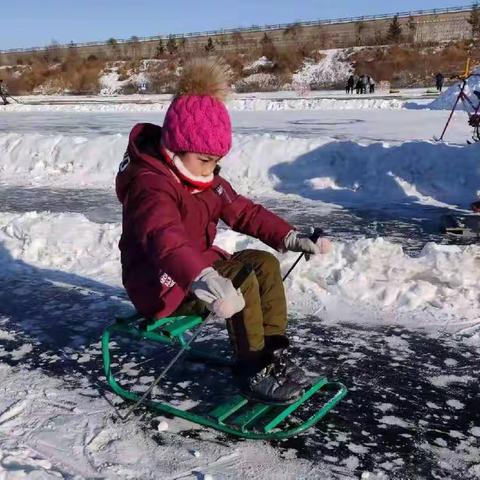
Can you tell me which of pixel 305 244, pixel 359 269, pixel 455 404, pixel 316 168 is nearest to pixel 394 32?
pixel 316 168

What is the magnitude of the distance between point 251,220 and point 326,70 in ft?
153

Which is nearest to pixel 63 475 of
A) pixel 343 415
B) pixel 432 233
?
pixel 343 415

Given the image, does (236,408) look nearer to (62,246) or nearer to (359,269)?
(359,269)

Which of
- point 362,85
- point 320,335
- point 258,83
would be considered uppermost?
point 320,335

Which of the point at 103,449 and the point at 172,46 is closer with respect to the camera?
the point at 103,449

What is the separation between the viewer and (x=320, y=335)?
3.95 metres

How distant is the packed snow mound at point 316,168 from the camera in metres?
8.40

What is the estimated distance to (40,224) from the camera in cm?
581

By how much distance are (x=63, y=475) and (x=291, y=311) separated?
2144 millimetres

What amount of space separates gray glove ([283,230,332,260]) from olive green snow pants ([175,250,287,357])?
0.21m

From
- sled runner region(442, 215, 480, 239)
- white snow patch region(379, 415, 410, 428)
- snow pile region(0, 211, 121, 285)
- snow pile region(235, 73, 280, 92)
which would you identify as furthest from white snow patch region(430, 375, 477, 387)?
snow pile region(235, 73, 280, 92)

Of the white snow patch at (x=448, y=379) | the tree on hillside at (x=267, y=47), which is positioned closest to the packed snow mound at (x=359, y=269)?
the white snow patch at (x=448, y=379)

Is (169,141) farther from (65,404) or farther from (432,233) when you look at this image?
(432,233)

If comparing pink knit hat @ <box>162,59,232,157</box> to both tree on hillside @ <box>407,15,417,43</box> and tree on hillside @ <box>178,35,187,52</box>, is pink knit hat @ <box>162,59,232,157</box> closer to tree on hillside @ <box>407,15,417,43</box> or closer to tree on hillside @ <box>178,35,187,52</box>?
tree on hillside @ <box>407,15,417,43</box>
